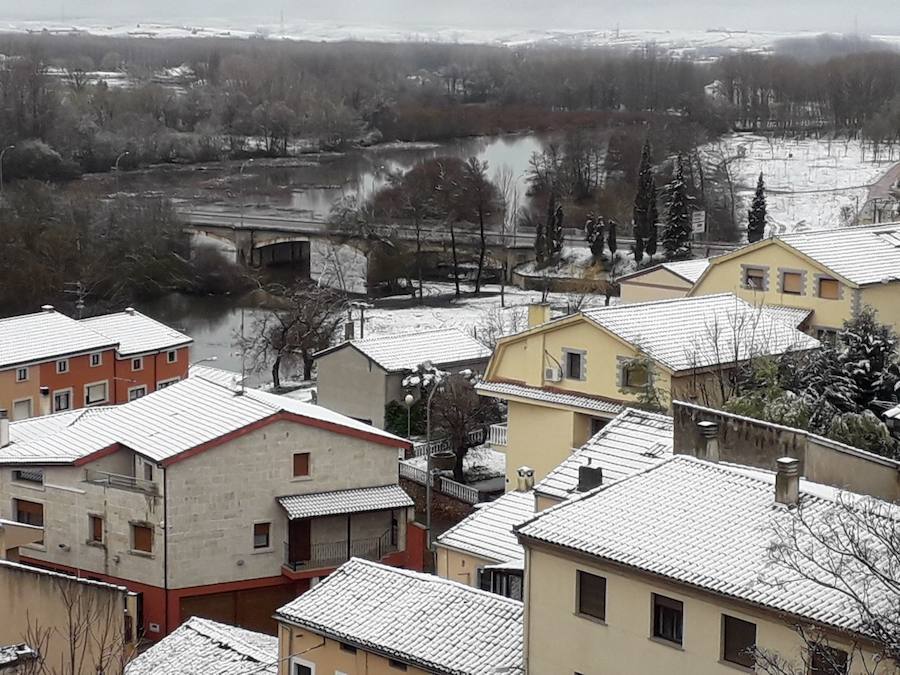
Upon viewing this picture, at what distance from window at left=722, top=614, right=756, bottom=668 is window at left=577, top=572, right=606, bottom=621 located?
0.88m

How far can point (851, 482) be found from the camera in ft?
40.4

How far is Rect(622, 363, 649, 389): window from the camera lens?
18.4 metres

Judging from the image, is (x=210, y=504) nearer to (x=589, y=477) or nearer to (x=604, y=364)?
(x=604, y=364)

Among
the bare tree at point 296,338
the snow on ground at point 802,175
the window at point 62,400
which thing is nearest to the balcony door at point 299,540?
the window at point 62,400

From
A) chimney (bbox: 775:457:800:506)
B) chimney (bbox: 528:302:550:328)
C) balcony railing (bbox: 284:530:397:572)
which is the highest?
chimney (bbox: 775:457:800:506)

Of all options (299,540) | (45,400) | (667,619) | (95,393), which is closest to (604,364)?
(299,540)

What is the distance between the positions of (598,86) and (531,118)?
24.9ft

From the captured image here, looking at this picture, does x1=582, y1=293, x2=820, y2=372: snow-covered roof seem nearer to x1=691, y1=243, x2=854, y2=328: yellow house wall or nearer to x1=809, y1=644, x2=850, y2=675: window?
x1=691, y1=243, x2=854, y2=328: yellow house wall

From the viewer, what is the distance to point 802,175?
224ft

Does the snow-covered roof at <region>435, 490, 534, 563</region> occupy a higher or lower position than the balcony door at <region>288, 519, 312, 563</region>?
higher

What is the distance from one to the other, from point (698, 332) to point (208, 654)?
345 inches

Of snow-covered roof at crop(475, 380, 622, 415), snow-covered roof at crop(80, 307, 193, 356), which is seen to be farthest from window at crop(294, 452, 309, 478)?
snow-covered roof at crop(80, 307, 193, 356)

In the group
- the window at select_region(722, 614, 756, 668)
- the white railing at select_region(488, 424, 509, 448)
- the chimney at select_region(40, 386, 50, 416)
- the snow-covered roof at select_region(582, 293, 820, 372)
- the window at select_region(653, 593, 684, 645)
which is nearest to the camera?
the window at select_region(722, 614, 756, 668)

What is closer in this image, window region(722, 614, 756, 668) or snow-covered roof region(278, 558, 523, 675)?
window region(722, 614, 756, 668)
